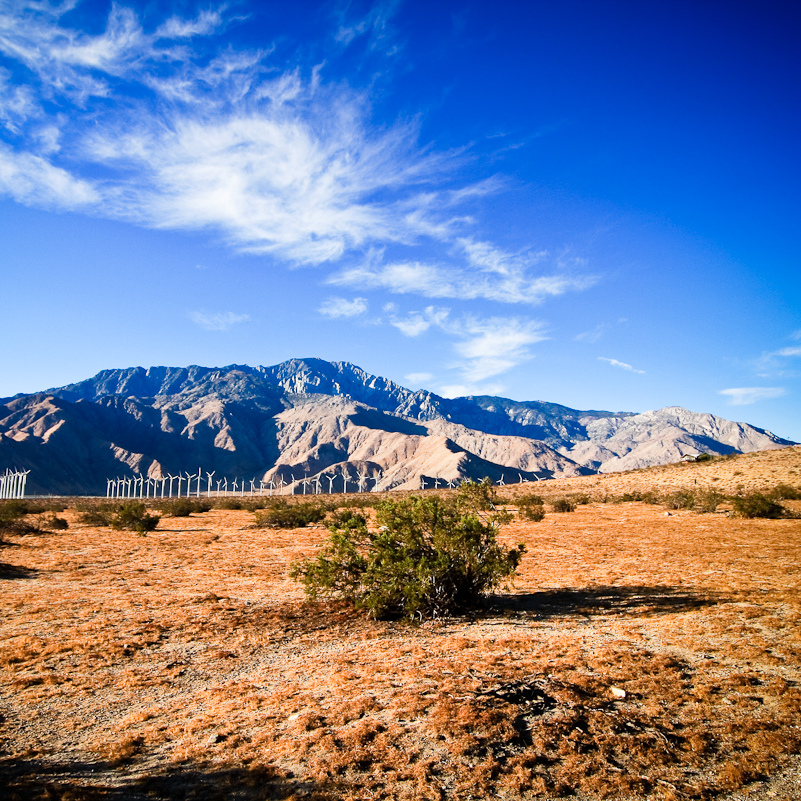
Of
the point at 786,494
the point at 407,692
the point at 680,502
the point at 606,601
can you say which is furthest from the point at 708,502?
the point at 407,692

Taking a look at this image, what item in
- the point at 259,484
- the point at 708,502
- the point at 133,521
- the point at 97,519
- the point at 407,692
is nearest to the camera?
the point at 407,692

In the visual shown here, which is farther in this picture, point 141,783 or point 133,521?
point 133,521

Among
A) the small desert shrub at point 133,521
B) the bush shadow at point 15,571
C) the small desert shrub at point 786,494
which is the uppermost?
the small desert shrub at point 786,494

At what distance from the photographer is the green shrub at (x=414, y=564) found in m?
9.92

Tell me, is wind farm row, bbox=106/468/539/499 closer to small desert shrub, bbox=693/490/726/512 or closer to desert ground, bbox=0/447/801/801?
small desert shrub, bbox=693/490/726/512

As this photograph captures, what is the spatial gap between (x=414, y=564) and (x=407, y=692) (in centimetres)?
359

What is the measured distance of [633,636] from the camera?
859cm

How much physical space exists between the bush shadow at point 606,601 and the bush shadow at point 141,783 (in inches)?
271

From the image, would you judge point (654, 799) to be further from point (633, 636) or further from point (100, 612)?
point (100, 612)

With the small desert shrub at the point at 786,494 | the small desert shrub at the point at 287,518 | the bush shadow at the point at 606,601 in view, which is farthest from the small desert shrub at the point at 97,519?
the small desert shrub at the point at 786,494

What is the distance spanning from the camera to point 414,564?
9.94m

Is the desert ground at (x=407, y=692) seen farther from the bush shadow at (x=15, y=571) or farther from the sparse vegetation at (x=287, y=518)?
the sparse vegetation at (x=287, y=518)

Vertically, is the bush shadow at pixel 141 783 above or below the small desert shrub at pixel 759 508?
below

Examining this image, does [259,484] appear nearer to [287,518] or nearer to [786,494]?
[287,518]
